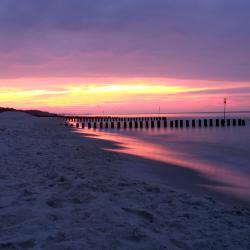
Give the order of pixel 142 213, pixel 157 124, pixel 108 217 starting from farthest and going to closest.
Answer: pixel 157 124 < pixel 142 213 < pixel 108 217

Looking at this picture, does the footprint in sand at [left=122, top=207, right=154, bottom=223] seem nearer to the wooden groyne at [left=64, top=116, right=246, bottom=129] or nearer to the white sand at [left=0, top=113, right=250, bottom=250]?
the white sand at [left=0, top=113, right=250, bottom=250]

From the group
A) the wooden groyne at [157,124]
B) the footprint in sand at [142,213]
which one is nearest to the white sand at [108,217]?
the footprint in sand at [142,213]

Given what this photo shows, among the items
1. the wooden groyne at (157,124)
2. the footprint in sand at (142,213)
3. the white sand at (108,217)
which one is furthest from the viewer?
the wooden groyne at (157,124)

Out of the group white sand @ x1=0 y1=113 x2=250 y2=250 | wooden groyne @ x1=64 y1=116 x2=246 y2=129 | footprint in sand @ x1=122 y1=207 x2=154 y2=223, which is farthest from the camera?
wooden groyne @ x1=64 y1=116 x2=246 y2=129

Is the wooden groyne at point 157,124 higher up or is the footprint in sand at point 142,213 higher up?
the footprint in sand at point 142,213

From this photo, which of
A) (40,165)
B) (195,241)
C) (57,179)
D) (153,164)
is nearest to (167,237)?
(195,241)

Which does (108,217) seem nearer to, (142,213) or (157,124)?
(142,213)

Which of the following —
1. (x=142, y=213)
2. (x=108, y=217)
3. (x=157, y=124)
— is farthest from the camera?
(x=157, y=124)

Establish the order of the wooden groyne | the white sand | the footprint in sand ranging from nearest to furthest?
the white sand → the footprint in sand → the wooden groyne

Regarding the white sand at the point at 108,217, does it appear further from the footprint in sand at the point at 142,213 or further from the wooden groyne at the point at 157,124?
the wooden groyne at the point at 157,124

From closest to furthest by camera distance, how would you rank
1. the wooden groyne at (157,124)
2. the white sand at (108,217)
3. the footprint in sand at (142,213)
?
the white sand at (108,217) → the footprint in sand at (142,213) → the wooden groyne at (157,124)

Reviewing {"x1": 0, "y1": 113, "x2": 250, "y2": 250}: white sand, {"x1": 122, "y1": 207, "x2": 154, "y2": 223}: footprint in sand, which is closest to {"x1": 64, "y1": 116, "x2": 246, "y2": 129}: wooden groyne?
{"x1": 0, "y1": 113, "x2": 250, "y2": 250}: white sand

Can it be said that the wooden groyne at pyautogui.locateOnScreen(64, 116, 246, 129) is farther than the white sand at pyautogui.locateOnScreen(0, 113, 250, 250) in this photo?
Yes

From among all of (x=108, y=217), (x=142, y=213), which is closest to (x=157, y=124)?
(x=142, y=213)
